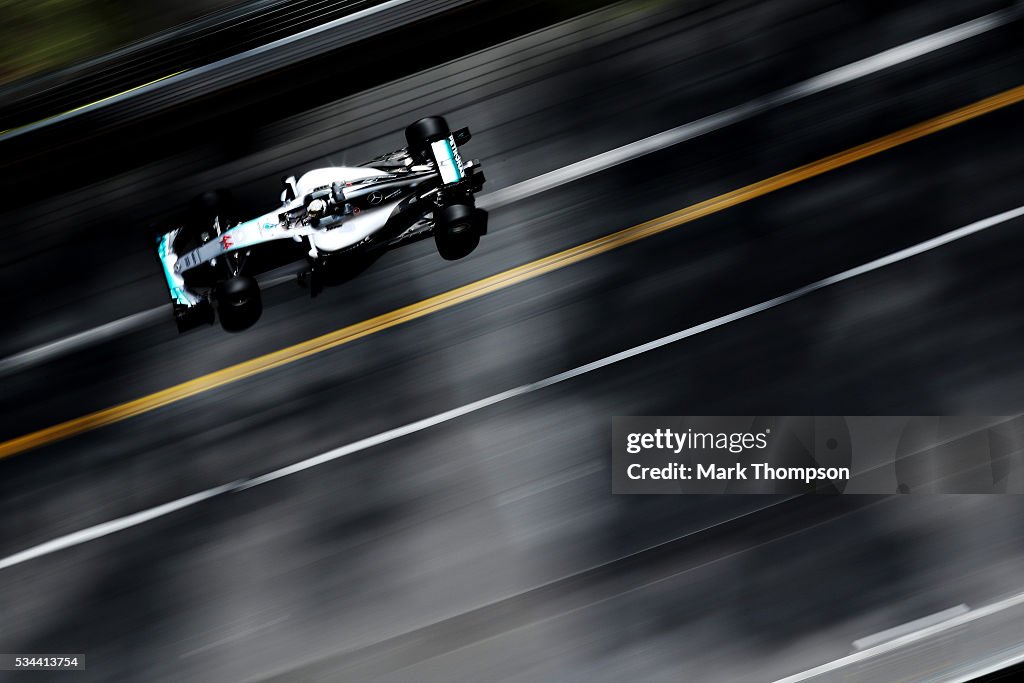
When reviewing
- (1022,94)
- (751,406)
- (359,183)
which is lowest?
(751,406)

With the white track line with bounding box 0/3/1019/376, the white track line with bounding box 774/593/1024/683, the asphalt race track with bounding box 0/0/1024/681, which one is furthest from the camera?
the white track line with bounding box 0/3/1019/376

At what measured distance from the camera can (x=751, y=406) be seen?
8547 millimetres

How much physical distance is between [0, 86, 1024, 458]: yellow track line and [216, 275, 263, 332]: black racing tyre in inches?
17.2

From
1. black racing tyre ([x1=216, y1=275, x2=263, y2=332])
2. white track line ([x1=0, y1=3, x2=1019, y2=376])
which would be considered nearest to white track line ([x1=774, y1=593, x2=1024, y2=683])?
white track line ([x1=0, y1=3, x2=1019, y2=376])

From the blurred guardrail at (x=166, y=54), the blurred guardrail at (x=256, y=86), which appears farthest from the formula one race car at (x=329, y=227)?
the blurred guardrail at (x=166, y=54)

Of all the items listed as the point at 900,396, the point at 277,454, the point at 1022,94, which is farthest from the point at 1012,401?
the point at 277,454

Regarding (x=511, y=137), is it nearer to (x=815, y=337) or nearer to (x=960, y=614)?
(x=815, y=337)

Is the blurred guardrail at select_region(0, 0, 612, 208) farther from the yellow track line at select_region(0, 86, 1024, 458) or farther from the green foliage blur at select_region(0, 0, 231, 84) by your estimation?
the yellow track line at select_region(0, 86, 1024, 458)

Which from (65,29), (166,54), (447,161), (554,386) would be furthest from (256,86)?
(554,386)

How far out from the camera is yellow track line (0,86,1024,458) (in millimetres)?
8852

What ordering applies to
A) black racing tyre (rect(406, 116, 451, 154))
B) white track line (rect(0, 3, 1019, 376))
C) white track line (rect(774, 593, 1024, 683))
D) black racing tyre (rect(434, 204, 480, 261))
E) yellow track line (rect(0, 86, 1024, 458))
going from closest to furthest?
white track line (rect(774, 593, 1024, 683))
black racing tyre (rect(434, 204, 480, 261))
black racing tyre (rect(406, 116, 451, 154))
yellow track line (rect(0, 86, 1024, 458))
white track line (rect(0, 3, 1019, 376))

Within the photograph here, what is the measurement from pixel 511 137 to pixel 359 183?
1897 millimetres

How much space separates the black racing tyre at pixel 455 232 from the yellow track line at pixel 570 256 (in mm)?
396

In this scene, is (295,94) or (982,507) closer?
(982,507)
